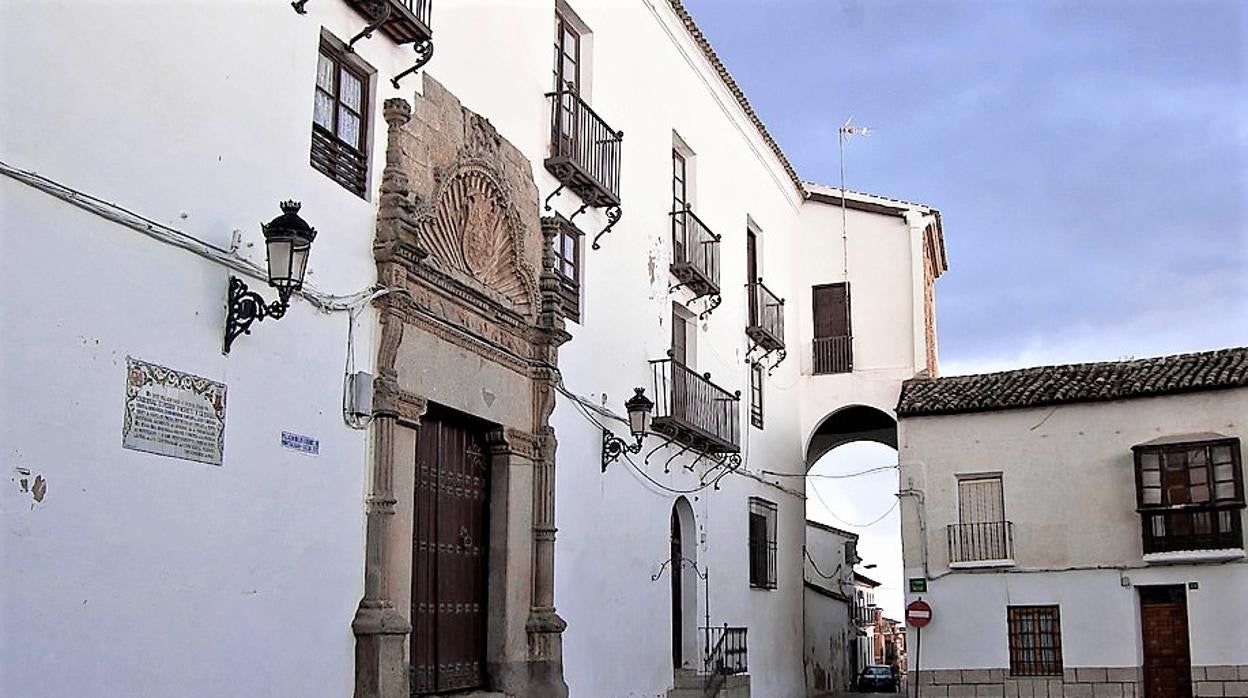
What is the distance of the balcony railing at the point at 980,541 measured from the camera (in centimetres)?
1933

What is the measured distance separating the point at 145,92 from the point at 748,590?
12748 millimetres

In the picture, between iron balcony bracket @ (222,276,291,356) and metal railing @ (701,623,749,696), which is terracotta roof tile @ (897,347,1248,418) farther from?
iron balcony bracket @ (222,276,291,356)

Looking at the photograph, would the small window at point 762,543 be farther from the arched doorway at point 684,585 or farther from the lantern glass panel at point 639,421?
the lantern glass panel at point 639,421

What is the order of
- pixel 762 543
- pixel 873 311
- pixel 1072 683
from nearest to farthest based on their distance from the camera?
pixel 1072 683, pixel 762 543, pixel 873 311

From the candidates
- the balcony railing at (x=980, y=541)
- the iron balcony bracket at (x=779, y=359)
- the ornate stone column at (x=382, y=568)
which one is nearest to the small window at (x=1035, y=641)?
the balcony railing at (x=980, y=541)

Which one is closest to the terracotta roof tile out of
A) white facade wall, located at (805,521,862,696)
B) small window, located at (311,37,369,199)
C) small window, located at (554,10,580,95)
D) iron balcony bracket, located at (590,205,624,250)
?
white facade wall, located at (805,521,862,696)

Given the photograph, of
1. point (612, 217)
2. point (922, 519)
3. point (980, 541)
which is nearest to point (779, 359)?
point (922, 519)

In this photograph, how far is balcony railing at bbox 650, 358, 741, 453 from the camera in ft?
49.3

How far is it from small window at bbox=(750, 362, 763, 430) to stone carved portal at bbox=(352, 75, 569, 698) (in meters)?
7.53

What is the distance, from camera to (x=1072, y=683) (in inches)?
728

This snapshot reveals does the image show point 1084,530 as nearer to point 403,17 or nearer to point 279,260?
point 403,17

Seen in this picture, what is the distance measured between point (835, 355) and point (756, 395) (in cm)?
275

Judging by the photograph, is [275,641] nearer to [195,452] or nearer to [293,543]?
[293,543]

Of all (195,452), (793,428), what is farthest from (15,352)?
(793,428)
